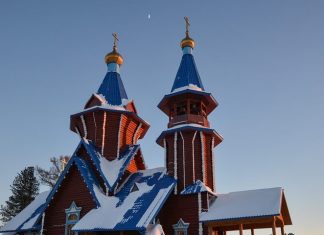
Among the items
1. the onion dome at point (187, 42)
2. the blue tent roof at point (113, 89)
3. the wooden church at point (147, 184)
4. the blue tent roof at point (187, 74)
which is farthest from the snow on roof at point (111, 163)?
the onion dome at point (187, 42)

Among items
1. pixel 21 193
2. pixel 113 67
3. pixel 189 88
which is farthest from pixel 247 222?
pixel 21 193

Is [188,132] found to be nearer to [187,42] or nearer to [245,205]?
[245,205]

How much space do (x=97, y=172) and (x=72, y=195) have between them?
5.46 ft

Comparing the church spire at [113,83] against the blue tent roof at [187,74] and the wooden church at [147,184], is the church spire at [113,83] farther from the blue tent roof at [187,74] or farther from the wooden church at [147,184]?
the blue tent roof at [187,74]

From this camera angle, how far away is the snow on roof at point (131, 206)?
53.0ft

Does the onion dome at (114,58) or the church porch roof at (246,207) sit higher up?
the onion dome at (114,58)

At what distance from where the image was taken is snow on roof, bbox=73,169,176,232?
1616 centimetres

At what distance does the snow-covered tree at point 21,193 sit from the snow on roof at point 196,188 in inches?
868

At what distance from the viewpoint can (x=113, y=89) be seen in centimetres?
2359

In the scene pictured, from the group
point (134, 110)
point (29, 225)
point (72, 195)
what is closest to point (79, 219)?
point (72, 195)

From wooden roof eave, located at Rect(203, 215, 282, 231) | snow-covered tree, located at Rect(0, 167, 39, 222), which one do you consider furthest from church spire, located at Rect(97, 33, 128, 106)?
snow-covered tree, located at Rect(0, 167, 39, 222)

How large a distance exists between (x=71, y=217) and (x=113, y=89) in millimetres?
8302

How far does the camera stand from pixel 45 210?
1955cm

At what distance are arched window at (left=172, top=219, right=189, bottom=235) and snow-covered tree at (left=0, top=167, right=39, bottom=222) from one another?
22061mm
